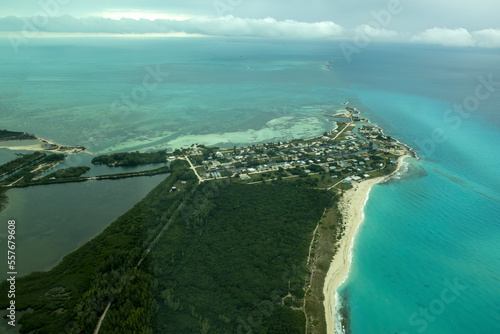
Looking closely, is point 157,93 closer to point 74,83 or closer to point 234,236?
point 74,83

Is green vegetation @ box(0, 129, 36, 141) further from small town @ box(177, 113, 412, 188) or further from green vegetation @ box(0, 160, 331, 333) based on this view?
green vegetation @ box(0, 160, 331, 333)

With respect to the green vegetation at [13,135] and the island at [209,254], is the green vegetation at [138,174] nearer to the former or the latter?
the island at [209,254]

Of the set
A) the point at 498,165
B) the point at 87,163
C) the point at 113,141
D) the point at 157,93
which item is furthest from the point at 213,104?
the point at 498,165

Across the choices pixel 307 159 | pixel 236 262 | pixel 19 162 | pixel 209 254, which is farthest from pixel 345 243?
pixel 19 162

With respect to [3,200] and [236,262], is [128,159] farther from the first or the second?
[236,262]

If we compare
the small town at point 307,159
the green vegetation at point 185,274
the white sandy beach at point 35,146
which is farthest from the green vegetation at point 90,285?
the white sandy beach at point 35,146
